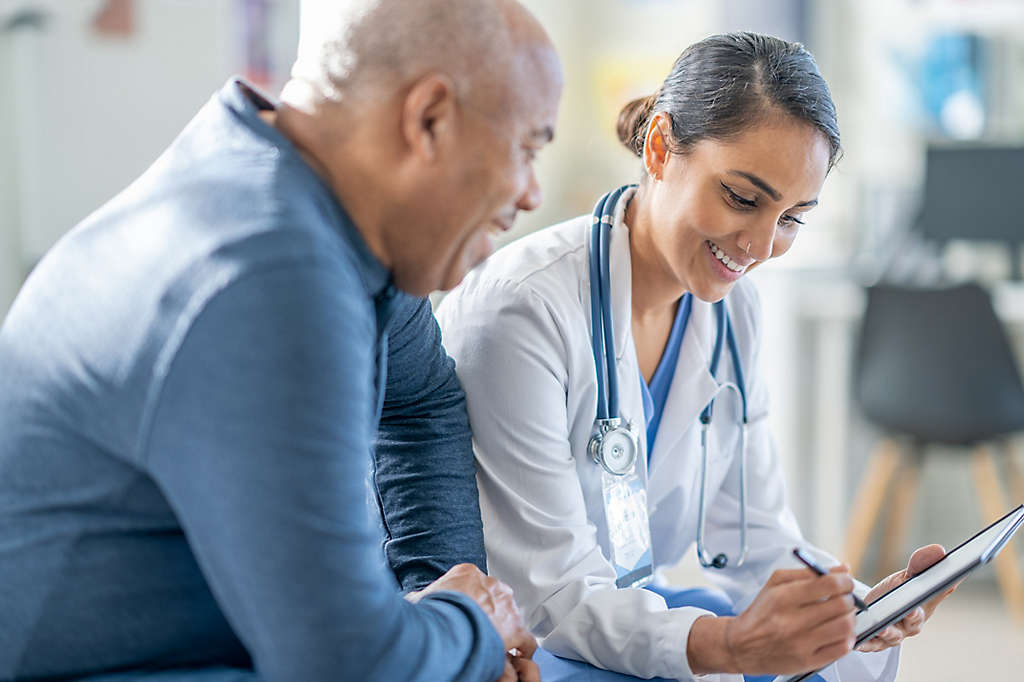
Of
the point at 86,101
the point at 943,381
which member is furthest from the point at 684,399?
the point at 943,381

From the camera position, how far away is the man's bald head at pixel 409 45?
34.8 inches

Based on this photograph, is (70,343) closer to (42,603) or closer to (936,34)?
(42,603)

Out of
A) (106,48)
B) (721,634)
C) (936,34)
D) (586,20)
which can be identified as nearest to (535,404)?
(721,634)

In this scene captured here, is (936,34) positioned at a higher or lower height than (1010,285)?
higher

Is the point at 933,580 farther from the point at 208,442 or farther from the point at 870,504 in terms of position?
the point at 870,504

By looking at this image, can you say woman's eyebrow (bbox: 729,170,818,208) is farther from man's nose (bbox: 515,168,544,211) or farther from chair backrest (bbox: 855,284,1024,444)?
chair backrest (bbox: 855,284,1024,444)

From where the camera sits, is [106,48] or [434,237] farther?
[106,48]

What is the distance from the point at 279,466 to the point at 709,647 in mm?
545

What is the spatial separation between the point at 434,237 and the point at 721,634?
A: 1.63 feet

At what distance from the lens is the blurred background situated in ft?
6.55

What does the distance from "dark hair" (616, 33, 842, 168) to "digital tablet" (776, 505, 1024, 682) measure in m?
0.47

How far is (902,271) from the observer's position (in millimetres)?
3410

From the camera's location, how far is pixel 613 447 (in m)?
1.33

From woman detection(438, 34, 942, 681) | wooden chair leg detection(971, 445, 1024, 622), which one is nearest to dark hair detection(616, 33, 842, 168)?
woman detection(438, 34, 942, 681)
